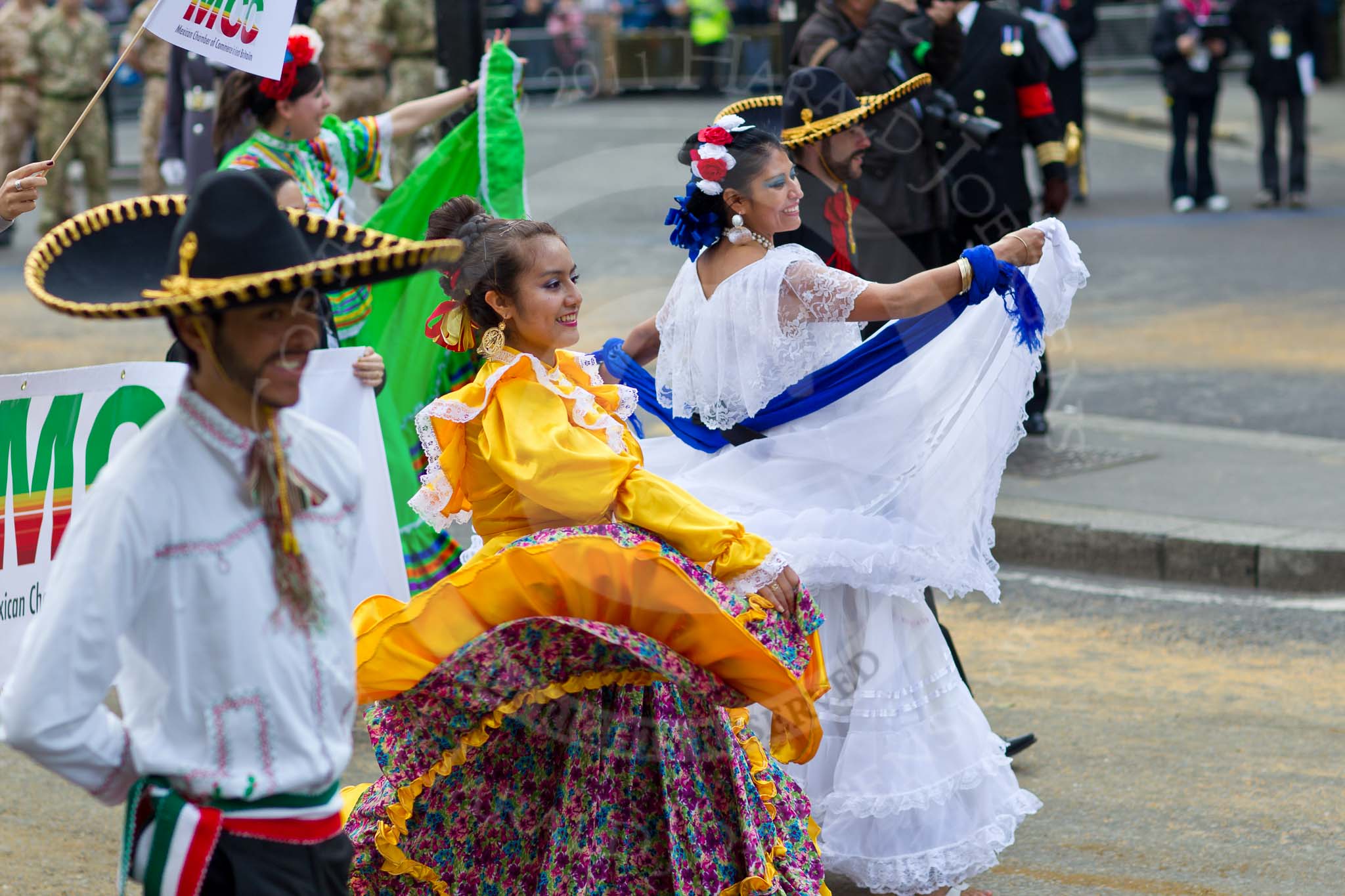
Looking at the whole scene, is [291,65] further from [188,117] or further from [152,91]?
[152,91]

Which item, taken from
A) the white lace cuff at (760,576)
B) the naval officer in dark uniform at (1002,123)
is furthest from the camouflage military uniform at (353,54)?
the white lace cuff at (760,576)

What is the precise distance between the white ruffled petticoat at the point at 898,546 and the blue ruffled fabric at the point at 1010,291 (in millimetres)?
48

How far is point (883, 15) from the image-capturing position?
6711 millimetres

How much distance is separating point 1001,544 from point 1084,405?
2.17 meters

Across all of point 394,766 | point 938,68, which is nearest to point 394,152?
point 938,68

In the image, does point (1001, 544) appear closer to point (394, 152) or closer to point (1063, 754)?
point (1063, 754)

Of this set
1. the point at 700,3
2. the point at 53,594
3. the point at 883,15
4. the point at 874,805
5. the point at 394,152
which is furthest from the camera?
the point at 700,3

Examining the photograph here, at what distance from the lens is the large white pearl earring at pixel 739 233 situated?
4.18 metres

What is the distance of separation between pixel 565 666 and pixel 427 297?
2.75 meters

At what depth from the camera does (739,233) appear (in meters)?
4.18

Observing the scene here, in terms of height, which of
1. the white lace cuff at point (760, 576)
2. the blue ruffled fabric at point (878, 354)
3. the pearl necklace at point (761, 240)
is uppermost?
the pearl necklace at point (761, 240)

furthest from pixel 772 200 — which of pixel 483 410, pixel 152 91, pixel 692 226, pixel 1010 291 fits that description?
pixel 152 91

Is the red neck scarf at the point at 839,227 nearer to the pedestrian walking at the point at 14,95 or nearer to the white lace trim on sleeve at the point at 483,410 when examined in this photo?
the white lace trim on sleeve at the point at 483,410

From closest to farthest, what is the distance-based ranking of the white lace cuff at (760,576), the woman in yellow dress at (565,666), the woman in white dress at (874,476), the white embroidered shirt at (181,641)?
the white embroidered shirt at (181,641), the woman in yellow dress at (565,666), the white lace cuff at (760,576), the woman in white dress at (874,476)
